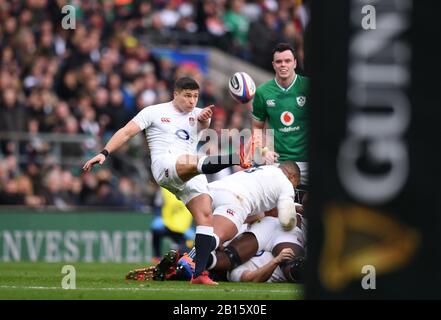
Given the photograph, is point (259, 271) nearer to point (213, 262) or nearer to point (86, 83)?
point (213, 262)

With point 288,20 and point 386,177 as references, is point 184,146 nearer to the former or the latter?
point 386,177

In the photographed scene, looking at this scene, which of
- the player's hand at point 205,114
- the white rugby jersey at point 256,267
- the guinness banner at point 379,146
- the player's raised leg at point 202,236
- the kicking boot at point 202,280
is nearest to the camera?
the guinness banner at point 379,146

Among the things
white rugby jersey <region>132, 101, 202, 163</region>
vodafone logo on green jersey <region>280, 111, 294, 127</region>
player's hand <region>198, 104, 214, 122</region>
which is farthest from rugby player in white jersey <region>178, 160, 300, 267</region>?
vodafone logo on green jersey <region>280, 111, 294, 127</region>

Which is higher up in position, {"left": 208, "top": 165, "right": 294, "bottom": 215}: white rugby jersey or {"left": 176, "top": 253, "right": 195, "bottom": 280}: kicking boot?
{"left": 208, "top": 165, "right": 294, "bottom": 215}: white rugby jersey

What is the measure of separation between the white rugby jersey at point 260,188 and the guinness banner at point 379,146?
307 inches

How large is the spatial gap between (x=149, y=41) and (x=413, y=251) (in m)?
21.6

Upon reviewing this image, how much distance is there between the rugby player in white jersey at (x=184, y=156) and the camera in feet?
30.8

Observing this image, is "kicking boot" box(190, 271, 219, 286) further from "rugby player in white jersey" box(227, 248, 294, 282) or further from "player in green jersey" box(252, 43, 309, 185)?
"player in green jersey" box(252, 43, 309, 185)

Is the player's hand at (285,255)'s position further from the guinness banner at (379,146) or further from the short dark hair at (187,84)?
the guinness banner at (379,146)

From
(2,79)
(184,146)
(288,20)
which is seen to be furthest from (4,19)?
(184,146)

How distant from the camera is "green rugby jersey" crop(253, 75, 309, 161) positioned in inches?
449

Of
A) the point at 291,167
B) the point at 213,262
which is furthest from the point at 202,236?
the point at 291,167

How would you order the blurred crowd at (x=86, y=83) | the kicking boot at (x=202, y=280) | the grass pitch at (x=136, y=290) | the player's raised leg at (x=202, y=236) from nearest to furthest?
1. the grass pitch at (x=136, y=290)
2. the player's raised leg at (x=202, y=236)
3. the kicking boot at (x=202, y=280)
4. the blurred crowd at (x=86, y=83)

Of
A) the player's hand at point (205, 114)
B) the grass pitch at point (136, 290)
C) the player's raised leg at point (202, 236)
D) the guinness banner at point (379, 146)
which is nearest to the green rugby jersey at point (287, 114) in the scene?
the player's hand at point (205, 114)
